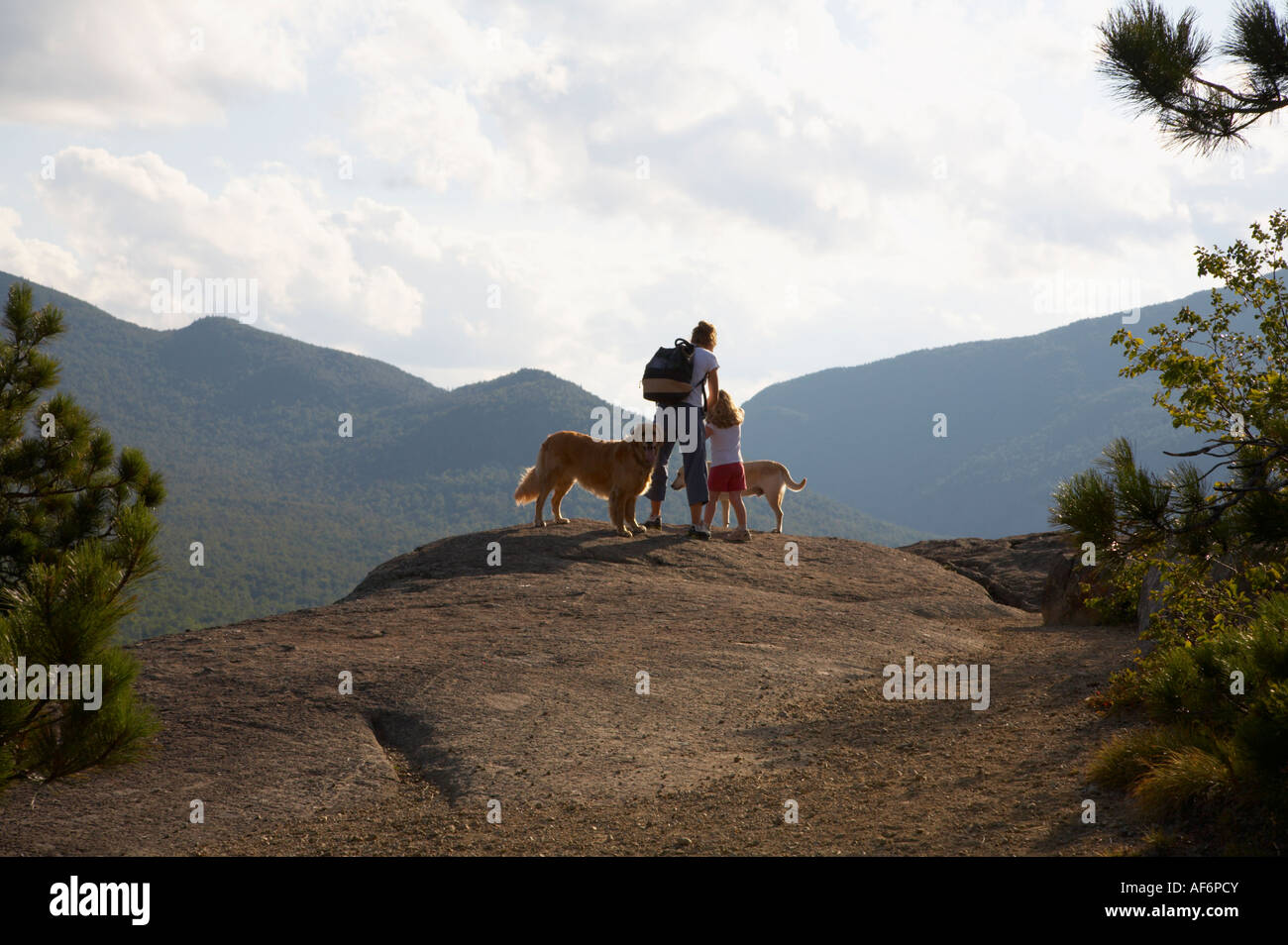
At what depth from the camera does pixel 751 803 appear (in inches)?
187

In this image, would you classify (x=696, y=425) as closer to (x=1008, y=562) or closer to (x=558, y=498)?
(x=558, y=498)

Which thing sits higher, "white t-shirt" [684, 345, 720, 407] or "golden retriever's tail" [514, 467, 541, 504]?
"white t-shirt" [684, 345, 720, 407]

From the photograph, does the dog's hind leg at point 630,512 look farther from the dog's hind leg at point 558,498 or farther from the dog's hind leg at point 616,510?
the dog's hind leg at point 558,498

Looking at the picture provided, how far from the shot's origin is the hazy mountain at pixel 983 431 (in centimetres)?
13688

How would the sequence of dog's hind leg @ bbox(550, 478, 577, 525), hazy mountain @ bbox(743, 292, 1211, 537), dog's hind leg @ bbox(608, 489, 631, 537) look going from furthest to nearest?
hazy mountain @ bbox(743, 292, 1211, 537), dog's hind leg @ bbox(550, 478, 577, 525), dog's hind leg @ bbox(608, 489, 631, 537)

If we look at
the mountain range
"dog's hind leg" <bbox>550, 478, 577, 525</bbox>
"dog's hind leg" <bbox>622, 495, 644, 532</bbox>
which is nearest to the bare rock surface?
"dog's hind leg" <bbox>622, 495, 644, 532</bbox>

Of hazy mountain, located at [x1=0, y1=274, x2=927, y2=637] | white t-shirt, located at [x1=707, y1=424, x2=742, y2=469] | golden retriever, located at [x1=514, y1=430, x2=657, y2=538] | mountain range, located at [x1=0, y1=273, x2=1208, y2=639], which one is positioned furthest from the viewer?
mountain range, located at [x1=0, y1=273, x2=1208, y2=639]

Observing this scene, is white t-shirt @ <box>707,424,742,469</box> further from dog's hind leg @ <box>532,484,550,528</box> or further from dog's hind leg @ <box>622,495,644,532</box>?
dog's hind leg @ <box>532,484,550,528</box>

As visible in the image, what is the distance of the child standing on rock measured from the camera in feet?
34.4

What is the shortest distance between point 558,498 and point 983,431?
165876 millimetres

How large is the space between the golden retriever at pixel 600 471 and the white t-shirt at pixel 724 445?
0.77 m

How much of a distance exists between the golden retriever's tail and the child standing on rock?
1.88 m

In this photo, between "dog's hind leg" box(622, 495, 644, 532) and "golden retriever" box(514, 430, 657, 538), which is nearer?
"golden retriever" box(514, 430, 657, 538)
